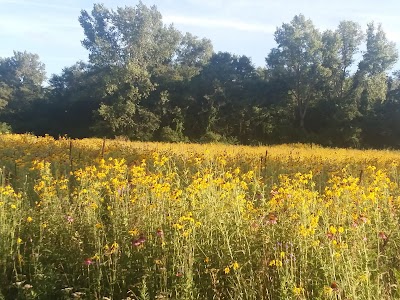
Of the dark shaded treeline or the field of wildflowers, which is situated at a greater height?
the dark shaded treeline

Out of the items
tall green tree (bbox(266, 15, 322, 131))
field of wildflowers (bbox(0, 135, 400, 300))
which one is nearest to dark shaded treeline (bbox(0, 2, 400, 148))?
tall green tree (bbox(266, 15, 322, 131))

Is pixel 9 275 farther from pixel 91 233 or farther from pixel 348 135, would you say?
pixel 348 135

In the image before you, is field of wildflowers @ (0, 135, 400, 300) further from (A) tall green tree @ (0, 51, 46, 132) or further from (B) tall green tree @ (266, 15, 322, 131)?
(A) tall green tree @ (0, 51, 46, 132)

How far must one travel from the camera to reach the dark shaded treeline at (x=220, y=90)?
100 feet

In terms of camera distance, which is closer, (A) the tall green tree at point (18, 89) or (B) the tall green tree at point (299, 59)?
(B) the tall green tree at point (299, 59)

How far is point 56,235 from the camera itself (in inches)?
161

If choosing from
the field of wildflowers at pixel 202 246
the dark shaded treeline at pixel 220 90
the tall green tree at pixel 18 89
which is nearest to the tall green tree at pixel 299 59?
the dark shaded treeline at pixel 220 90

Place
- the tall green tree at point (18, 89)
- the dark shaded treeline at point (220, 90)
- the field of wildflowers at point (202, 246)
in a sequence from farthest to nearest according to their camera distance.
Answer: the tall green tree at point (18, 89), the dark shaded treeline at point (220, 90), the field of wildflowers at point (202, 246)

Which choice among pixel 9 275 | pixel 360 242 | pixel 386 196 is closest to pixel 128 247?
pixel 9 275

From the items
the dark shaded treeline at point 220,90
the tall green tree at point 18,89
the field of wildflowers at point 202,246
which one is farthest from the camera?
the tall green tree at point 18,89

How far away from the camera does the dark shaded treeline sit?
30.5 meters

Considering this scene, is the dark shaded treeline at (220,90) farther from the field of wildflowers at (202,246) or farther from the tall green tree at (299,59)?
the field of wildflowers at (202,246)

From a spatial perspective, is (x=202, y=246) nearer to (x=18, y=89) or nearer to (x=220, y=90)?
(x=220, y=90)

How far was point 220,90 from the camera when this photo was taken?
34125mm
